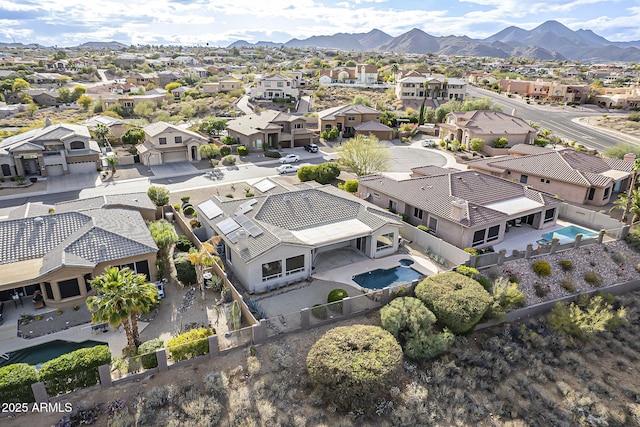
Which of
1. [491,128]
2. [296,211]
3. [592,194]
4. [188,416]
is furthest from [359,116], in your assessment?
[188,416]

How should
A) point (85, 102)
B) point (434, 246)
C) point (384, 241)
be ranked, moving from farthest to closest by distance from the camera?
point (85, 102) → point (434, 246) → point (384, 241)

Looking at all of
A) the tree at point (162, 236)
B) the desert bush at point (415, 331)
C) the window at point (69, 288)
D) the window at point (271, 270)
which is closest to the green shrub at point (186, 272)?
the tree at point (162, 236)

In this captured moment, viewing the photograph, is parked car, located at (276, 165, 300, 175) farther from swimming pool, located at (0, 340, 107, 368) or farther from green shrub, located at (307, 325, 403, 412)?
green shrub, located at (307, 325, 403, 412)

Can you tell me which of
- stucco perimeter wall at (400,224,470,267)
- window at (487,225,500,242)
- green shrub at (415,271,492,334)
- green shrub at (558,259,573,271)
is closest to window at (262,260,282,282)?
green shrub at (415,271,492,334)

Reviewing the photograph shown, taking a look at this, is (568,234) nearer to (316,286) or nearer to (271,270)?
(316,286)

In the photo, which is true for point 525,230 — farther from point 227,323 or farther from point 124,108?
point 124,108

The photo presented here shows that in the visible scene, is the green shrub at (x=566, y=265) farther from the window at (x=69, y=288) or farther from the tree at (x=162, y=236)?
the window at (x=69, y=288)

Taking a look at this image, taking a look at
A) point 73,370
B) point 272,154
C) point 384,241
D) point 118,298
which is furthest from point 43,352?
point 272,154
